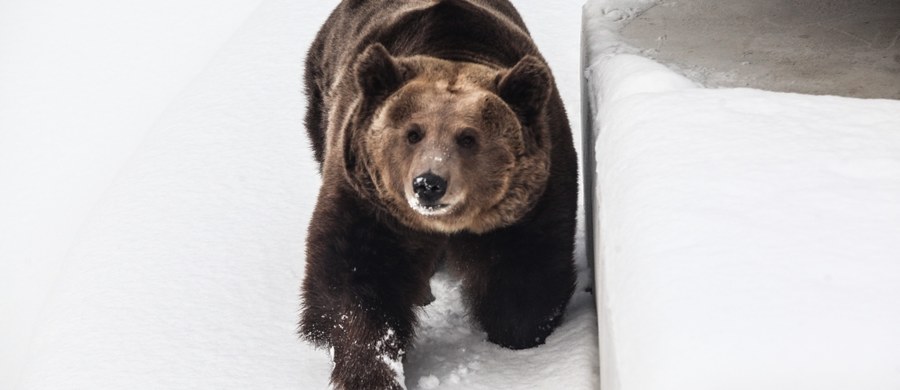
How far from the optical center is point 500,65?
4.69 metres

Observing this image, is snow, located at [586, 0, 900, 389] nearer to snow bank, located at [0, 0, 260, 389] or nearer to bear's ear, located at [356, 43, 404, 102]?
bear's ear, located at [356, 43, 404, 102]

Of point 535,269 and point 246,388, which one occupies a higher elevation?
point 535,269

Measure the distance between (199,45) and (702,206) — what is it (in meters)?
13.4

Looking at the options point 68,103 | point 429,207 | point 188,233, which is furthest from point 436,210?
point 68,103

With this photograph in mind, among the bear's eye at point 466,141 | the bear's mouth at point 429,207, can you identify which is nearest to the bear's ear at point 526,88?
the bear's eye at point 466,141

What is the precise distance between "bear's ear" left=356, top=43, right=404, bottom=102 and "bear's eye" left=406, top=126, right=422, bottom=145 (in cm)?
27

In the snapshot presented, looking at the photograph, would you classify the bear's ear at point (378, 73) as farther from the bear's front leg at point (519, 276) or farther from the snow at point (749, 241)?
the snow at point (749, 241)

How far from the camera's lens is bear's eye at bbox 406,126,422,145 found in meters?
4.02

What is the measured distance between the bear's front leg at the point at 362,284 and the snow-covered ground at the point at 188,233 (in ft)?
0.96

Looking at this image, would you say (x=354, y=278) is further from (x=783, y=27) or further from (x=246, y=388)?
(x=783, y=27)

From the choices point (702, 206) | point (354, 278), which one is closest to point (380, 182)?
point (354, 278)

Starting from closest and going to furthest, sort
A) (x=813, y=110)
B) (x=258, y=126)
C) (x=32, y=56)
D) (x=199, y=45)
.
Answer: (x=813, y=110) → (x=258, y=126) → (x=199, y=45) → (x=32, y=56)

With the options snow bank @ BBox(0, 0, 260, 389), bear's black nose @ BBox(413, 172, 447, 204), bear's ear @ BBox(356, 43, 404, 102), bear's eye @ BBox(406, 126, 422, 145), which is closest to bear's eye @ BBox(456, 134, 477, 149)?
bear's eye @ BBox(406, 126, 422, 145)

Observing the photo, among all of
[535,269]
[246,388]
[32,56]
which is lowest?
[32,56]
